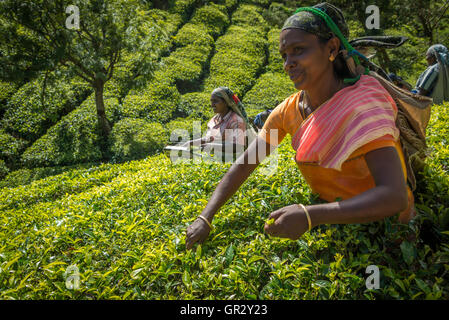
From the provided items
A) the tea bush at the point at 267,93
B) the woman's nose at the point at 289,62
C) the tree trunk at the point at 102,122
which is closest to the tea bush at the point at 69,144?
the tree trunk at the point at 102,122

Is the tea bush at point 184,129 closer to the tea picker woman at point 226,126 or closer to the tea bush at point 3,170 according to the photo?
the tea picker woman at point 226,126

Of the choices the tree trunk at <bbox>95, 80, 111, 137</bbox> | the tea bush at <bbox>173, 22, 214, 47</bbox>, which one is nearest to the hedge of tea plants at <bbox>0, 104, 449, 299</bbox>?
the tree trunk at <bbox>95, 80, 111, 137</bbox>

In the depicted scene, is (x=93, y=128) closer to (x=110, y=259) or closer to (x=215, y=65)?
(x=215, y=65)

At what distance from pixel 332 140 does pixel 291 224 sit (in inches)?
19.2

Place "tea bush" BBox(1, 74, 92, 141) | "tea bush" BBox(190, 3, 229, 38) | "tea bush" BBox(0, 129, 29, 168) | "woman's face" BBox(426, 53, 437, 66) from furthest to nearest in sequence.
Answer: "tea bush" BBox(190, 3, 229, 38), "tea bush" BBox(1, 74, 92, 141), "tea bush" BBox(0, 129, 29, 168), "woman's face" BBox(426, 53, 437, 66)

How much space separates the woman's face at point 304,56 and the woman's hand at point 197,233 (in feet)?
3.27

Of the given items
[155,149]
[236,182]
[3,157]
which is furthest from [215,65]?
[236,182]

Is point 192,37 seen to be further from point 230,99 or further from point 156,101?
point 230,99

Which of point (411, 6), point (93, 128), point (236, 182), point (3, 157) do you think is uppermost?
point (411, 6)

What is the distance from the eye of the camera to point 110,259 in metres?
1.86

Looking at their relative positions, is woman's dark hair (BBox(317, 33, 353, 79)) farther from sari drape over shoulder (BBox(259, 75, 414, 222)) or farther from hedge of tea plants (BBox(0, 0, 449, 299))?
hedge of tea plants (BBox(0, 0, 449, 299))

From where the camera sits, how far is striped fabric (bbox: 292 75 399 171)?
4.29ft

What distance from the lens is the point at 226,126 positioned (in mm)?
5266
